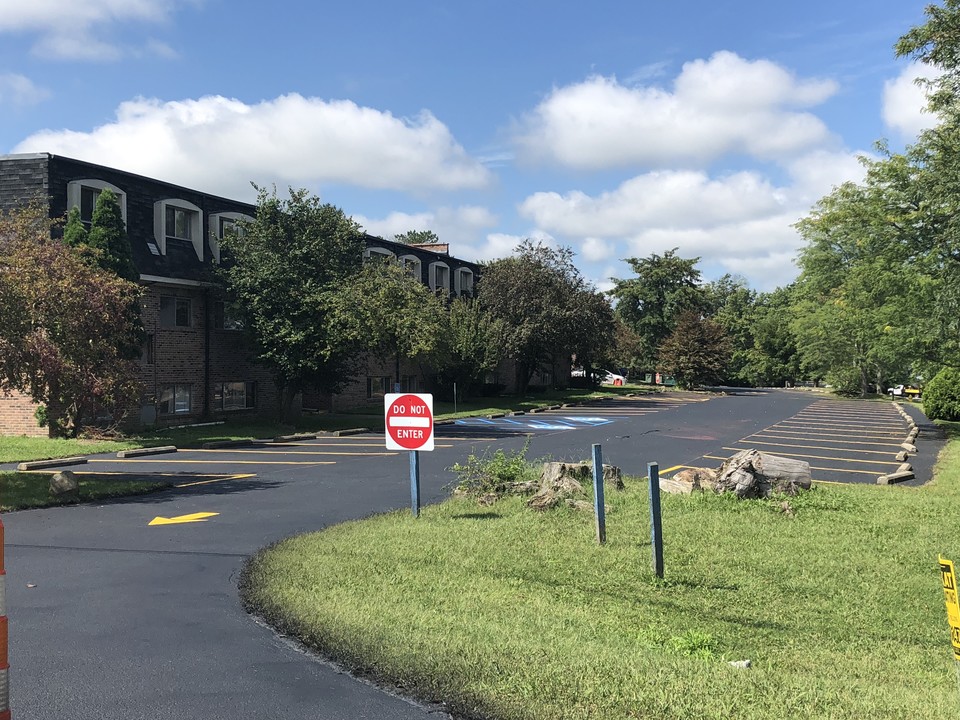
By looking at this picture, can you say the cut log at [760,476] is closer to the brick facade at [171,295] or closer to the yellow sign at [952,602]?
the yellow sign at [952,602]

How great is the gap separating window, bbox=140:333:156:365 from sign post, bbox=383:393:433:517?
1745 cm

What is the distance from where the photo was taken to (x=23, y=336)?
12078mm

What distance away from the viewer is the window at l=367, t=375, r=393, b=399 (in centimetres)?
3788

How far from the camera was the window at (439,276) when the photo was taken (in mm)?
43312

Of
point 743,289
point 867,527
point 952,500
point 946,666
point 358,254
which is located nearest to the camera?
point 946,666

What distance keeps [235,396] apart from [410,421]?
67.7 feet

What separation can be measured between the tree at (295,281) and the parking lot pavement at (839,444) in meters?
13.2

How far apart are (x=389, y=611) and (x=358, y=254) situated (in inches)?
867

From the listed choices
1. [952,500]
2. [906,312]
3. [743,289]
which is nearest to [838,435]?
[906,312]

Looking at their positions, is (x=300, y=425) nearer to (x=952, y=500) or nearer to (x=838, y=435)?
(x=838, y=435)

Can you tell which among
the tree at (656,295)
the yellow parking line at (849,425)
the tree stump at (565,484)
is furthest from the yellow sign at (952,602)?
the tree at (656,295)

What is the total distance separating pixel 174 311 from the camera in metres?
26.0

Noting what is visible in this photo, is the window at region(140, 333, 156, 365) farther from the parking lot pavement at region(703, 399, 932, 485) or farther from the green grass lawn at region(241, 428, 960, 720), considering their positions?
the parking lot pavement at region(703, 399, 932, 485)

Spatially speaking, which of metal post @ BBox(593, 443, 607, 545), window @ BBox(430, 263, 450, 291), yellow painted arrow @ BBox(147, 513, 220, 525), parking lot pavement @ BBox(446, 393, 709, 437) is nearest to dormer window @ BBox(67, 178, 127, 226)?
parking lot pavement @ BBox(446, 393, 709, 437)
